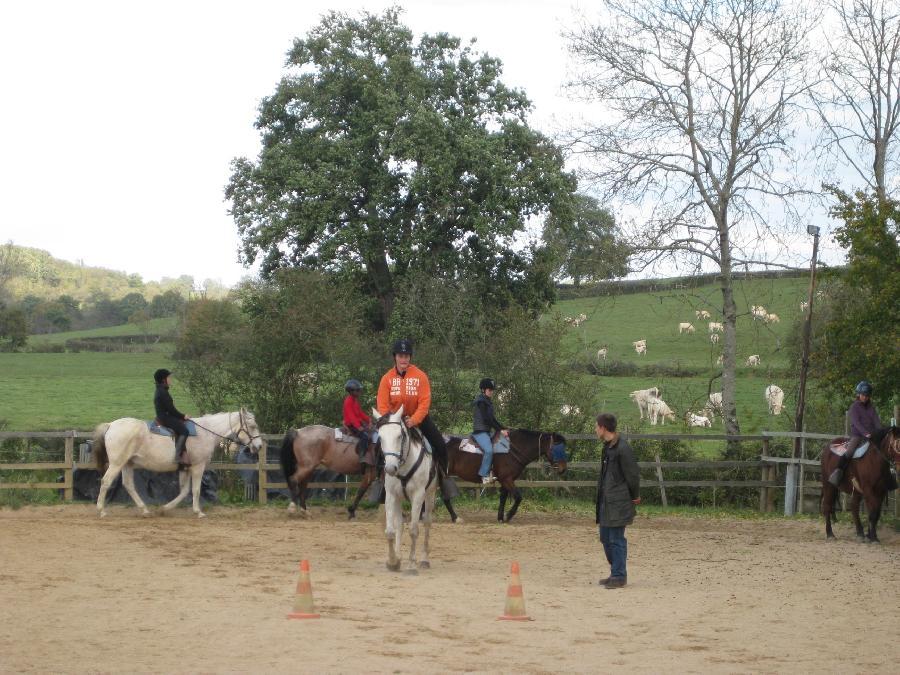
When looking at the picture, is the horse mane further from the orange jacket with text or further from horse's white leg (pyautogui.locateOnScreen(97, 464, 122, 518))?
horse's white leg (pyautogui.locateOnScreen(97, 464, 122, 518))

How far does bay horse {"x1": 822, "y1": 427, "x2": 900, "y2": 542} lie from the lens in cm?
1530

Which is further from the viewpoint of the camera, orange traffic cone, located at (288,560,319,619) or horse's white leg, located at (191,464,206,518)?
horse's white leg, located at (191,464,206,518)

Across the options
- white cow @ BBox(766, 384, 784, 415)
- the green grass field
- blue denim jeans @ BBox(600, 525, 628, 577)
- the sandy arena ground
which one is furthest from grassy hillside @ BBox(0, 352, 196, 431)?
white cow @ BBox(766, 384, 784, 415)

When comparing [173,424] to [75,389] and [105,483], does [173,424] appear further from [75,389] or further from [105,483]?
[75,389]

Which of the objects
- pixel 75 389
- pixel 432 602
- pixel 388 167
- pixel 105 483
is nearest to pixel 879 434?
pixel 432 602

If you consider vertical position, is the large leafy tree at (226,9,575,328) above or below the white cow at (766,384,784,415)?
above

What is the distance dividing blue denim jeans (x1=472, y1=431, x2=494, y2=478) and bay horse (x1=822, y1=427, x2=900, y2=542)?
5411mm

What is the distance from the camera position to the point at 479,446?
1808 cm

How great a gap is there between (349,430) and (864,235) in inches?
386

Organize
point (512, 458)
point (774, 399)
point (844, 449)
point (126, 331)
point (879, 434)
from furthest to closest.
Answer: point (126, 331) < point (774, 399) < point (512, 458) < point (844, 449) < point (879, 434)

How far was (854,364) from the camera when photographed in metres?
18.7

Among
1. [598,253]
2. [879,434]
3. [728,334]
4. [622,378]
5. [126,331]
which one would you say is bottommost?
[879,434]

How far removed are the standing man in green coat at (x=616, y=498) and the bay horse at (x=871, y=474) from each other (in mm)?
5580

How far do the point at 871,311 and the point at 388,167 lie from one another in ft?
60.1
